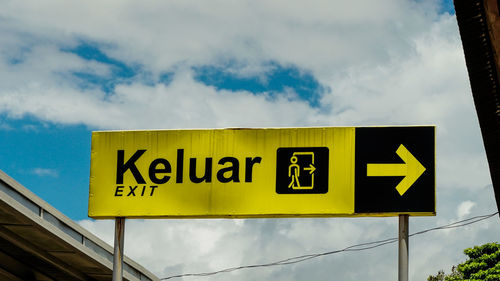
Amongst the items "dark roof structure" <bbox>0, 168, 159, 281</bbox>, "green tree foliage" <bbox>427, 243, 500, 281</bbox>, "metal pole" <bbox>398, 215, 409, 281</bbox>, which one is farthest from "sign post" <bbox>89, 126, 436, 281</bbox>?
"green tree foliage" <bbox>427, 243, 500, 281</bbox>

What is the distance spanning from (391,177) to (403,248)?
1066 mm

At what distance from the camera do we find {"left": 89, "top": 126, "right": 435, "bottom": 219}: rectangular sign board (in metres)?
12.9

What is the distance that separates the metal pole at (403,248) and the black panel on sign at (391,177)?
7.4 inches

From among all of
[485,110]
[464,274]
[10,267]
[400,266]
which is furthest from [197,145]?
[464,274]

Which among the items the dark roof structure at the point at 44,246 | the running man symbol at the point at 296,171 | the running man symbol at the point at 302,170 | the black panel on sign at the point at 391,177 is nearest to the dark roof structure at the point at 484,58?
the black panel on sign at the point at 391,177

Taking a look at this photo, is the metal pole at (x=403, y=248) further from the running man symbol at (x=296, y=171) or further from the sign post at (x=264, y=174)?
the running man symbol at (x=296, y=171)

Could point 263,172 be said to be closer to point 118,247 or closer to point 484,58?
point 118,247

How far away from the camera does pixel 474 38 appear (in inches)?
353

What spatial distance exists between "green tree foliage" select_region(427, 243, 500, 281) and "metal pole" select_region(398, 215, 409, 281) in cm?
4031

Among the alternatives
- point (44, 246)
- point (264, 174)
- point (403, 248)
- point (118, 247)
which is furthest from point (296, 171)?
point (44, 246)

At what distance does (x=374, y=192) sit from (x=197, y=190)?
276cm

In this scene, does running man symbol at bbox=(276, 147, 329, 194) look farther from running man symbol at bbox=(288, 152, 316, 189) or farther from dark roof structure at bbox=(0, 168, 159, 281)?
dark roof structure at bbox=(0, 168, 159, 281)

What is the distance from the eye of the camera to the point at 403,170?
12.9 m

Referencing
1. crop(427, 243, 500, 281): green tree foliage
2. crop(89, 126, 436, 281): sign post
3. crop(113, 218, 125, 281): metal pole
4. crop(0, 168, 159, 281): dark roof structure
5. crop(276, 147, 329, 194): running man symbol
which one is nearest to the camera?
crop(89, 126, 436, 281): sign post
